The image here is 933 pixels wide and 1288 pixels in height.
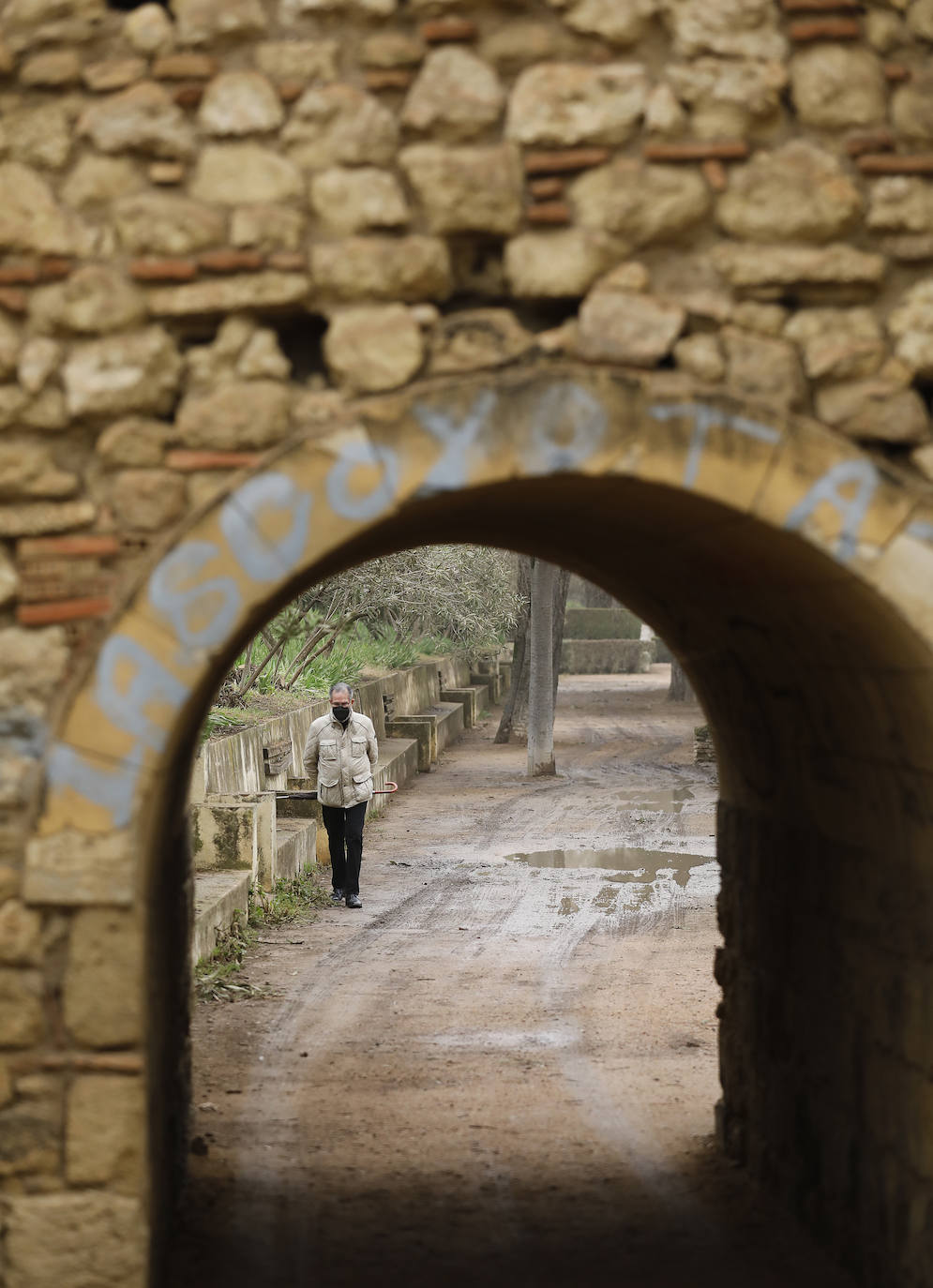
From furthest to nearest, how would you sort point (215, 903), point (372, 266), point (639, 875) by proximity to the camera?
point (639, 875) → point (215, 903) → point (372, 266)

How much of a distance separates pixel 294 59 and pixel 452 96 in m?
0.43

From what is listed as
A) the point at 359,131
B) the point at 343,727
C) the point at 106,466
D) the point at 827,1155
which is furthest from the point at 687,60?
the point at 343,727

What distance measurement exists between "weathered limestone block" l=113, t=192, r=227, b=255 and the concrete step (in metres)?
5.88

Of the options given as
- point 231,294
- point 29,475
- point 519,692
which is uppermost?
point 231,294

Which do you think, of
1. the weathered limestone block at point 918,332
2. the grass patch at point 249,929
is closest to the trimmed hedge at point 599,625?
the grass patch at point 249,929

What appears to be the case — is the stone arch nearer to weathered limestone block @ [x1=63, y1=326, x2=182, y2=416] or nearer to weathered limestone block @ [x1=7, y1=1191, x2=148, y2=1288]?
weathered limestone block @ [x1=7, y1=1191, x2=148, y2=1288]

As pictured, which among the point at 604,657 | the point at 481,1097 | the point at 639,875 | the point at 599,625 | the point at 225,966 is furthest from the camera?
the point at 599,625

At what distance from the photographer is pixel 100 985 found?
3.77 meters

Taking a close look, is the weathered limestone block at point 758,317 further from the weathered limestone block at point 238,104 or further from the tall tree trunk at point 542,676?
the tall tree trunk at point 542,676

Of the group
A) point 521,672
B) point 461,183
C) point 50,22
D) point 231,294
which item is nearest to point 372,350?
point 231,294

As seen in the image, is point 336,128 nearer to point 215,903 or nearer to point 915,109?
point 915,109

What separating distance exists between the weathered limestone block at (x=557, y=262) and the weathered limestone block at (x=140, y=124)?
928 mm

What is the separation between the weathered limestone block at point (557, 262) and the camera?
3986 millimetres

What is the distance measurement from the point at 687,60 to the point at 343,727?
8.99m
